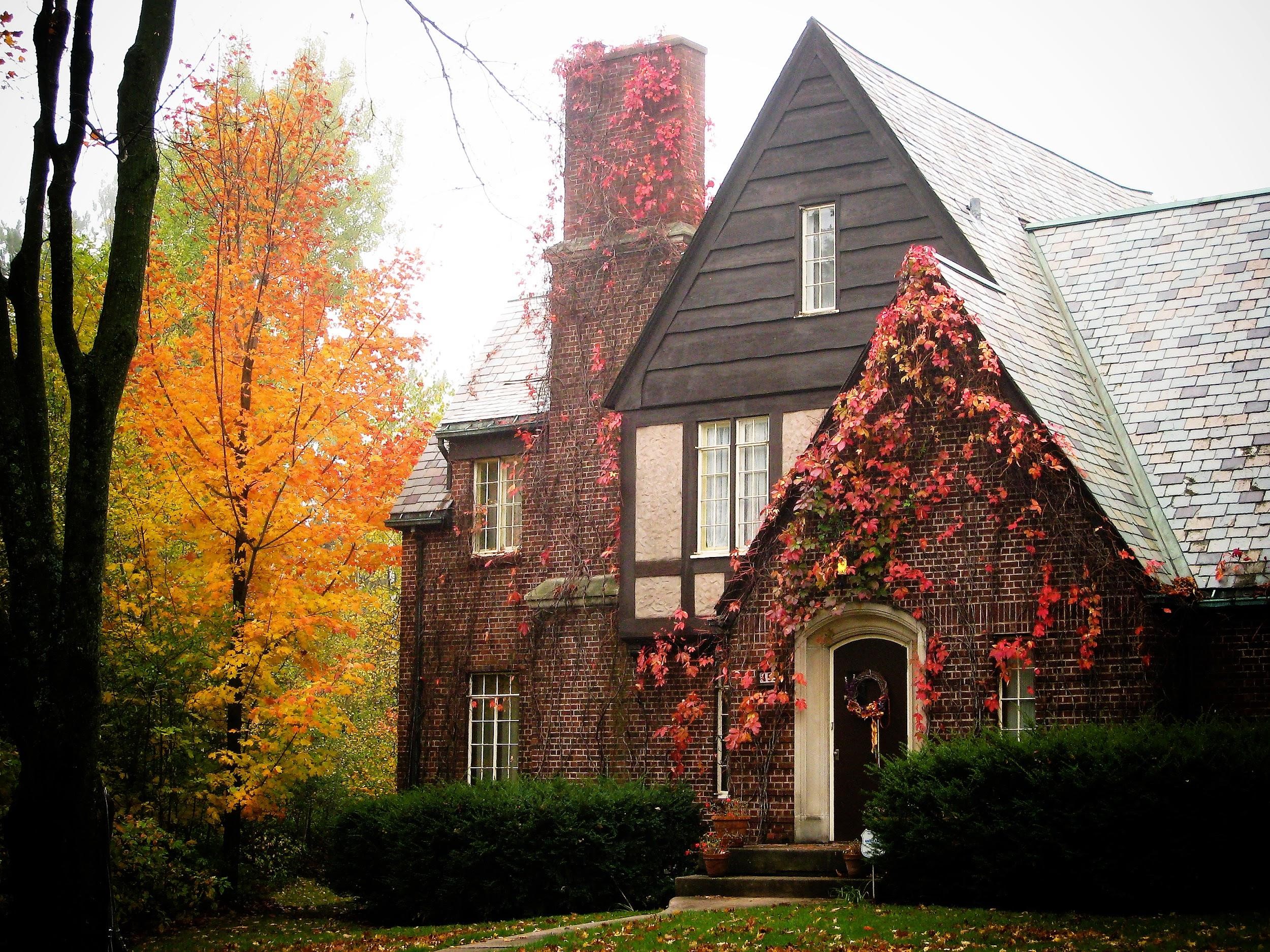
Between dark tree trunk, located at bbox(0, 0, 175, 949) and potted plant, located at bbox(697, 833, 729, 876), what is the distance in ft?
22.9

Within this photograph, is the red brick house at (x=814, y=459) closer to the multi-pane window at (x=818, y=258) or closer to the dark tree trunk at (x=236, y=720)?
the multi-pane window at (x=818, y=258)

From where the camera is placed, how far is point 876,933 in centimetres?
1200

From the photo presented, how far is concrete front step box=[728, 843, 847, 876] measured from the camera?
1554 cm

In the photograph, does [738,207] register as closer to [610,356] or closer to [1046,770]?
[610,356]

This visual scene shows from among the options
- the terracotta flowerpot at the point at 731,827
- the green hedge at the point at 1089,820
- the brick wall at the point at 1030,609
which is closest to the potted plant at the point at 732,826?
the terracotta flowerpot at the point at 731,827

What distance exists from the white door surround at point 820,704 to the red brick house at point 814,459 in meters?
0.03

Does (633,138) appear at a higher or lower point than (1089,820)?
higher

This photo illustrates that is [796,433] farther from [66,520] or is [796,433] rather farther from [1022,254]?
[66,520]

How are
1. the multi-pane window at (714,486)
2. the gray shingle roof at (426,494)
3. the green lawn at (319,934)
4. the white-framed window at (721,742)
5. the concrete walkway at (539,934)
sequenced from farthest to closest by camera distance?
the gray shingle roof at (426,494) < the white-framed window at (721,742) < the multi-pane window at (714,486) < the green lawn at (319,934) < the concrete walkway at (539,934)

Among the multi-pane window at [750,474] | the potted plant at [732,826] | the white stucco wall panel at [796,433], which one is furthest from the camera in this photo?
the multi-pane window at [750,474]

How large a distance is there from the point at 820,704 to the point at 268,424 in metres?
9.35

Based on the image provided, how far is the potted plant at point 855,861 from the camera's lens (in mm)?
14914

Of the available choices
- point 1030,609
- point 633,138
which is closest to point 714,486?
point 1030,609

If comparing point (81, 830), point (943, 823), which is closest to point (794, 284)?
point (943, 823)
